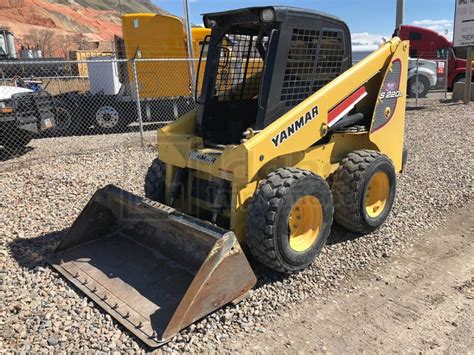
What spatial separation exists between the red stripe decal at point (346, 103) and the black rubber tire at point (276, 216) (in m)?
0.74

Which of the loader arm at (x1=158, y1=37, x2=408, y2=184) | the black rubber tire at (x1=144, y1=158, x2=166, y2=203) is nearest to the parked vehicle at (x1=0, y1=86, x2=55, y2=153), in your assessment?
the black rubber tire at (x1=144, y1=158, x2=166, y2=203)

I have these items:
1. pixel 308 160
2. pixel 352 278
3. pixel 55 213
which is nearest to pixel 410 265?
pixel 352 278

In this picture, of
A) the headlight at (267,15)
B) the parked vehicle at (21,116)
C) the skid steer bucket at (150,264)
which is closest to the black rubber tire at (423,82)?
the parked vehicle at (21,116)

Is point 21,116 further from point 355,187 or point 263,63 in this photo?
point 355,187

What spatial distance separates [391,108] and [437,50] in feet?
49.2

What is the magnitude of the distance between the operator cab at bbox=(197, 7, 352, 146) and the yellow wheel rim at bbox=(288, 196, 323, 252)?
0.80m

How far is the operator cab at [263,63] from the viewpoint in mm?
3865

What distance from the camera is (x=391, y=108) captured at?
4980mm

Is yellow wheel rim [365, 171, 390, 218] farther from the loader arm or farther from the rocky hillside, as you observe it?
the rocky hillside

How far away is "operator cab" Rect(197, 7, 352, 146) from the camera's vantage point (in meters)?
3.87

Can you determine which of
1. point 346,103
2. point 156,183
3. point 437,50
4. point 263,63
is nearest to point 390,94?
point 346,103

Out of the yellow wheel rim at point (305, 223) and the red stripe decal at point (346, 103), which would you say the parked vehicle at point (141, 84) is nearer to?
the red stripe decal at point (346, 103)

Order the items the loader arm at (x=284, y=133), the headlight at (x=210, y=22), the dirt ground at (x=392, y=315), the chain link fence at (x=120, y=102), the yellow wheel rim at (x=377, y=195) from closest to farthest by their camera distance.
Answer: the dirt ground at (x=392, y=315) → the loader arm at (x=284, y=133) → the headlight at (x=210, y=22) → the yellow wheel rim at (x=377, y=195) → the chain link fence at (x=120, y=102)

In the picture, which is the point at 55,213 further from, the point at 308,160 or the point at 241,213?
the point at 308,160
